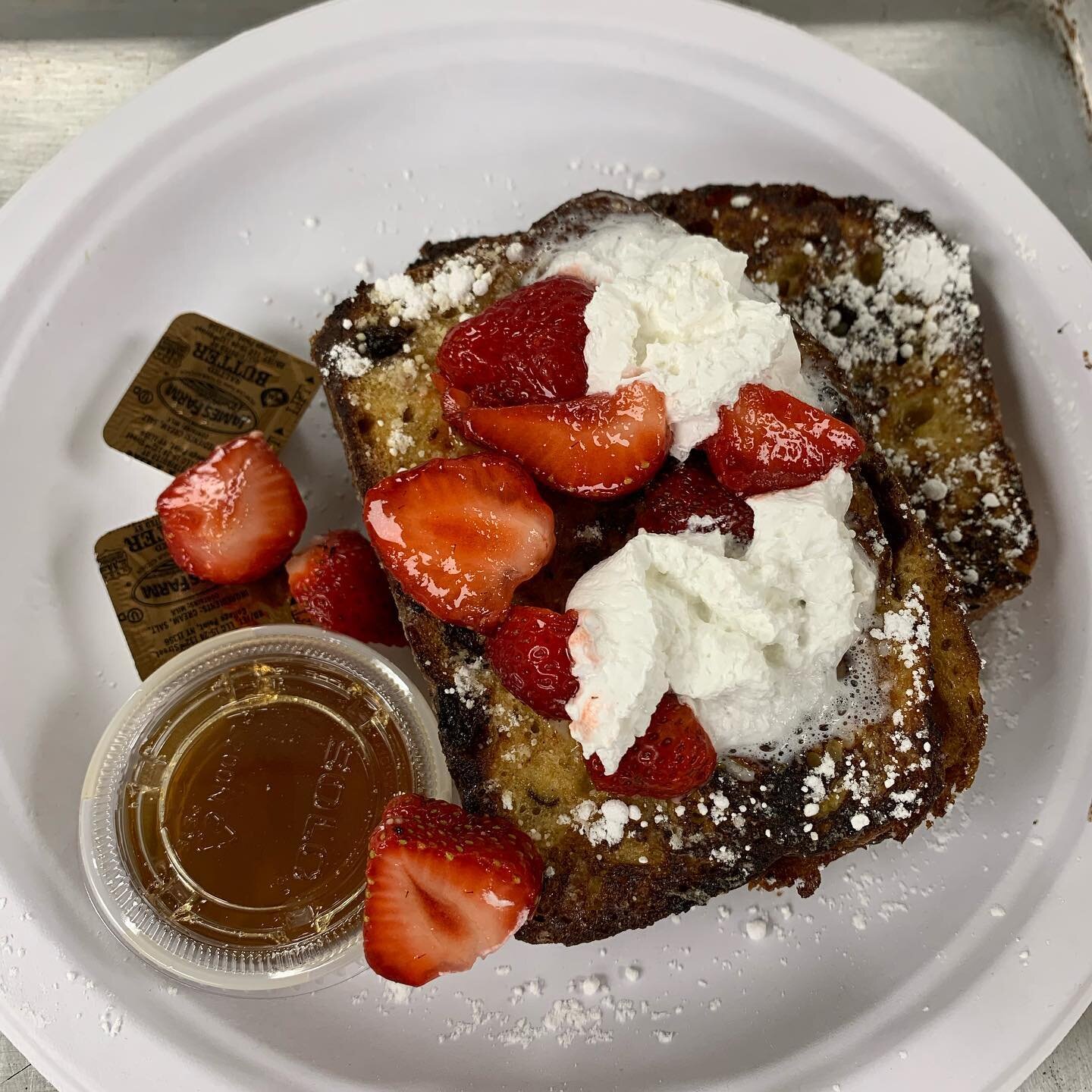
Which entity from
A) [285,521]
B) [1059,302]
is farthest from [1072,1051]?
[285,521]

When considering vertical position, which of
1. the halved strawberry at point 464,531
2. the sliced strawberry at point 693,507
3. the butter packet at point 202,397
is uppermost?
the sliced strawberry at point 693,507

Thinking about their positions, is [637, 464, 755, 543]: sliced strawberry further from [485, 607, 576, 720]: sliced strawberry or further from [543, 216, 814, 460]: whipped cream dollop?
[485, 607, 576, 720]: sliced strawberry

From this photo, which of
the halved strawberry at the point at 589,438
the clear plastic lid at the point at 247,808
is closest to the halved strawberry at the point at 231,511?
the clear plastic lid at the point at 247,808

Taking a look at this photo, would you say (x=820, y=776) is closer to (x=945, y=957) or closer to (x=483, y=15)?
(x=945, y=957)

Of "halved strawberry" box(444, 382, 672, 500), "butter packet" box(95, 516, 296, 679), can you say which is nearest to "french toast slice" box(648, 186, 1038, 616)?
"halved strawberry" box(444, 382, 672, 500)

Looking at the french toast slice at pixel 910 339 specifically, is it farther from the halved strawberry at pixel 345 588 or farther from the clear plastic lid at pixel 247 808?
the clear plastic lid at pixel 247 808

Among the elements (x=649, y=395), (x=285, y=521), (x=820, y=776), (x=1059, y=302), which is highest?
A: (x=1059, y=302)

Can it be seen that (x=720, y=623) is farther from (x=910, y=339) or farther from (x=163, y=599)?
A: (x=163, y=599)
